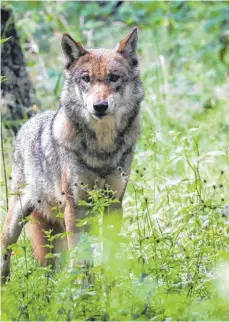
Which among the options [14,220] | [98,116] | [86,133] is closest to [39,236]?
[14,220]

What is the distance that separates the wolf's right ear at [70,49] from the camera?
5.58 metres

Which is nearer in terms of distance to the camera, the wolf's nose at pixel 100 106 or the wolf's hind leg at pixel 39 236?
the wolf's nose at pixel 100 106

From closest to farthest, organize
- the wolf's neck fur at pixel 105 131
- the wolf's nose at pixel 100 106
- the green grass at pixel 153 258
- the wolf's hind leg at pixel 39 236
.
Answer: the green grass at pixel 153 258, the wolf's nose at pixel 100 106, the wolf's neck fur at pixel 105 131, the wolf's hind leg at pixel 39 236

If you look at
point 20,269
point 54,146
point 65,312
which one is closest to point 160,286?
point 65,312

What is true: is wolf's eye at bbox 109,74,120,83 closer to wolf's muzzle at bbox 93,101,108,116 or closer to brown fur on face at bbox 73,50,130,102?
brown fur on face at bbox 73,50,130,102

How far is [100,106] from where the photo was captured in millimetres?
5199

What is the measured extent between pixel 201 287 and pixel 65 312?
1.07 meters

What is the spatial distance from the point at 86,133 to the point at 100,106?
0.44m

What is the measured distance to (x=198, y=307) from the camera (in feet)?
12.6

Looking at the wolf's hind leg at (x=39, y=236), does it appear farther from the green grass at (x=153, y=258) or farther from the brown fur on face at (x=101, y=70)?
the brown fur on face at (x=101, y=70)

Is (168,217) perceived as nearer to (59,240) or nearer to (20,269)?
(59,240)

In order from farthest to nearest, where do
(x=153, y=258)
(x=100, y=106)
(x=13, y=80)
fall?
(x=13, y=80) < (x=100, y=106) < (x=153, y=258)

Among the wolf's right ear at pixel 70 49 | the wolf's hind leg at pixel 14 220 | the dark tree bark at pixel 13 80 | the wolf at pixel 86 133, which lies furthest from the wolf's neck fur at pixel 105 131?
the dark tree bark at pixel 13 80

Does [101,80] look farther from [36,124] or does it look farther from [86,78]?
[36,124]
